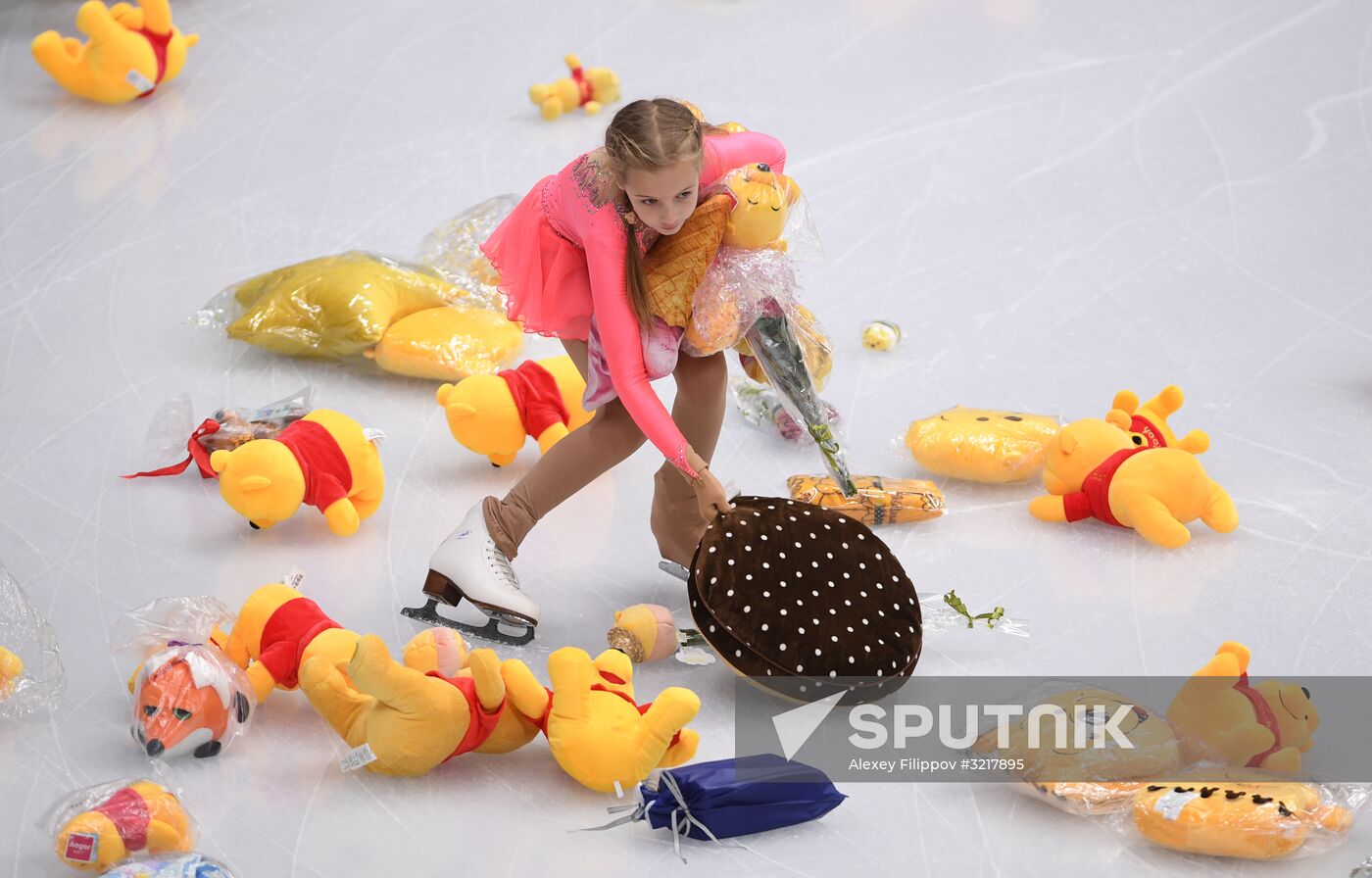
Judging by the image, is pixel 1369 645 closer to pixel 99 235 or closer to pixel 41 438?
pixel 41 438

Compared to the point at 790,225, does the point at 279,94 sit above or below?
below

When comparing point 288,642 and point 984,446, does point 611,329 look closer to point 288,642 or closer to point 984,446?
point 288,642

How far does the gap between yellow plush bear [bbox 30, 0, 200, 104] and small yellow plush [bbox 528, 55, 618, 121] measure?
36.1 inches

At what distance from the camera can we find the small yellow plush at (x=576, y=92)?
377 cm

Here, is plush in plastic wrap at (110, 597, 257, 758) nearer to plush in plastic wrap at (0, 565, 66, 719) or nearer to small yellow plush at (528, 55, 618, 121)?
plush in plastic wrap at (0, 565, 66, 719)

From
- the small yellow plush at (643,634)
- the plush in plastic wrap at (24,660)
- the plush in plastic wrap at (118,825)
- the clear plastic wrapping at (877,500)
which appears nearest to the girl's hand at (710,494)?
the small yellow plush at (643,634)

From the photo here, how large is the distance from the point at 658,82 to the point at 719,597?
232 cm

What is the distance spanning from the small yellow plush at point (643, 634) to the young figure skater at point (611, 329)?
0.44 ft

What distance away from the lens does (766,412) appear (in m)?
2.60

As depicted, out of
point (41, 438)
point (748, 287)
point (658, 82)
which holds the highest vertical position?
point (748, 287)

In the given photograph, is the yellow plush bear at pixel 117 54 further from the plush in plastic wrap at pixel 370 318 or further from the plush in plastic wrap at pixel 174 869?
the plush in plastic wrap at pixel 174 869

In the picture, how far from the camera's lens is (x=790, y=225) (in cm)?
204

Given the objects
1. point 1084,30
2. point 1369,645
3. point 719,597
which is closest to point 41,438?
point 719,597

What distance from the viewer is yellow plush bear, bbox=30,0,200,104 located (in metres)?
3.70
